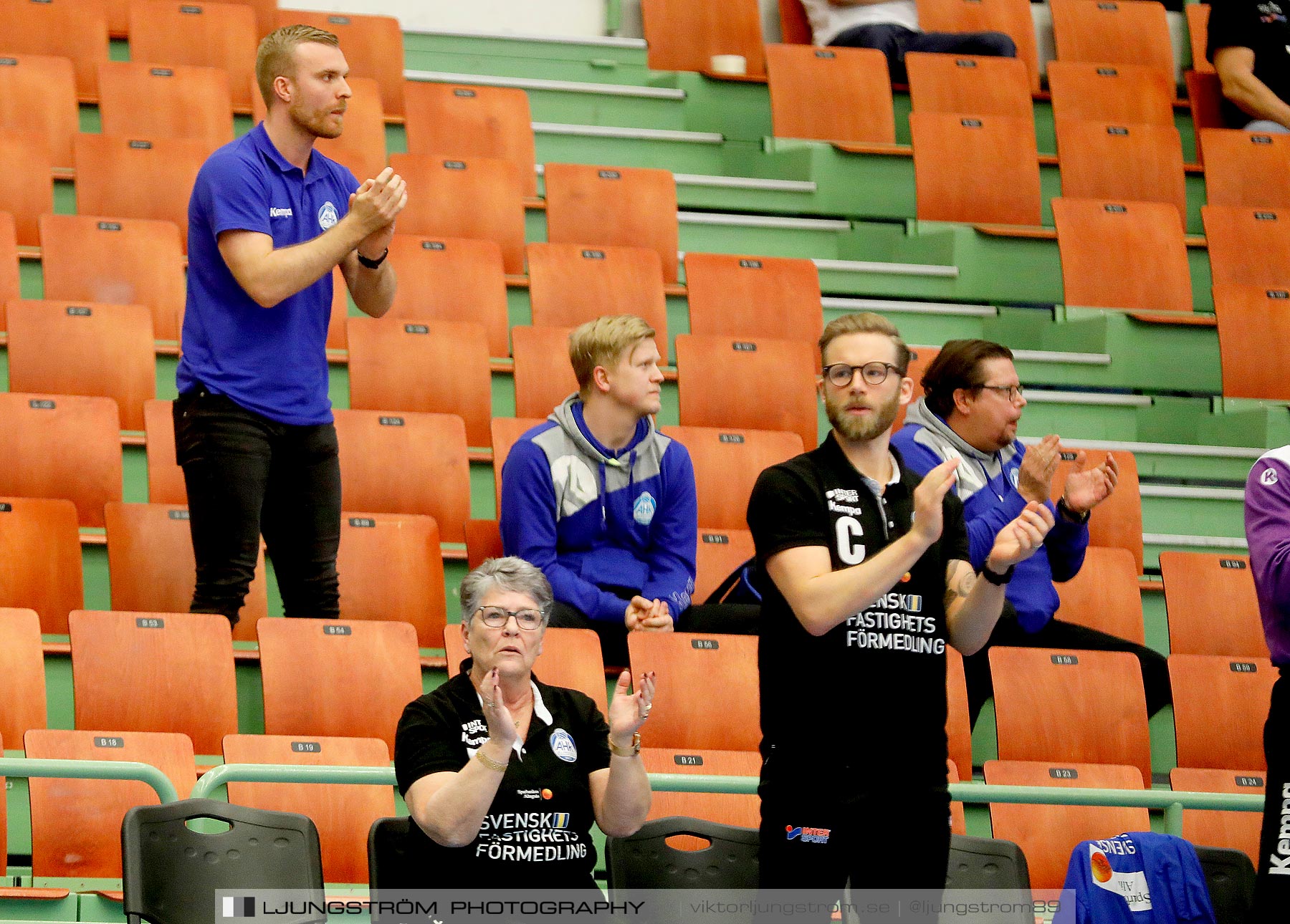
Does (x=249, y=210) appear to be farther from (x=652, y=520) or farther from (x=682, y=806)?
(x=682, y=806)

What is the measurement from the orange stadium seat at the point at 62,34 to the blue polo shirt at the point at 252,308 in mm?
2125

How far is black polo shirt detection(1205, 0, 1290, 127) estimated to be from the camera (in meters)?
5.58

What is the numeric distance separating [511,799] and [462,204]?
2774mm

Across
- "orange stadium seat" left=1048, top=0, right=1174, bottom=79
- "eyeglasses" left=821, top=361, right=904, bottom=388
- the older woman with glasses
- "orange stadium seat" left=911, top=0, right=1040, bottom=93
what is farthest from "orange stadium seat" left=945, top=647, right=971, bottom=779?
"orange stadium seat" left=1048, top=0, right=1174, bottom=79

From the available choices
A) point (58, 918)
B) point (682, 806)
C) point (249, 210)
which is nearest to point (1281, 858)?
point (682, 806)

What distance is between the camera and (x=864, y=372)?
2.33m

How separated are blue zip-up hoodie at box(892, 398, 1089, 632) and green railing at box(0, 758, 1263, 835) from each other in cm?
66

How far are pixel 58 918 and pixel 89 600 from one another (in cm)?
114

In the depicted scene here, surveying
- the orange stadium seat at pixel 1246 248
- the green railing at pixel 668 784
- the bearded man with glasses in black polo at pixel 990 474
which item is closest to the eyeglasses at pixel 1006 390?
the bearded man with glasses in black polo at pixel 990 474

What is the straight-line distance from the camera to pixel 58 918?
8.93 ft

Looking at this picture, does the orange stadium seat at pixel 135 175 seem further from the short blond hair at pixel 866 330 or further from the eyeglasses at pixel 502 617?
the short blond hair at pixel 866 330

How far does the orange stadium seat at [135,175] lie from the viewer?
15.2 ft

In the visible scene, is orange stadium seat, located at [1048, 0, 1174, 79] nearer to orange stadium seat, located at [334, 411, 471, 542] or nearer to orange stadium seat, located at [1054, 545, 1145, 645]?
orange stadium seat, located at [1054, 545, 1145, 645]

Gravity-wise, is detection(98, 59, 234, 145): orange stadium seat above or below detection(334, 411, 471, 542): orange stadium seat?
above
